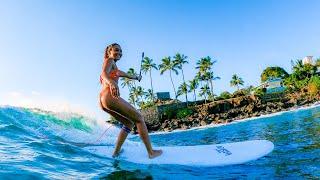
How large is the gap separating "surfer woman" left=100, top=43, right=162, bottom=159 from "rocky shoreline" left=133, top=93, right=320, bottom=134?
53.1m

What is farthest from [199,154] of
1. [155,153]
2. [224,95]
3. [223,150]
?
[224,95]

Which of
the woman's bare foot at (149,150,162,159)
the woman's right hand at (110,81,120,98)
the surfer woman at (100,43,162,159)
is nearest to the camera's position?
the woman's right hand at (110,81,120,98)

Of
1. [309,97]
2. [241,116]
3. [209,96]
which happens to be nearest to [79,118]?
[241,116]

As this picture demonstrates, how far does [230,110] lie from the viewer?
70062mm

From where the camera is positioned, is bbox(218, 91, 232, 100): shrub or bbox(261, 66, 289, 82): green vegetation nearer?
bbox(218, 91, 232, 100): shrub

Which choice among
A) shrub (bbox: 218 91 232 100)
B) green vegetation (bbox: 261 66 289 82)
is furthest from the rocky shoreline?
green vegetation (bbox: 261 66 289 82)

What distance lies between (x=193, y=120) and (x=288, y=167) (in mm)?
59544

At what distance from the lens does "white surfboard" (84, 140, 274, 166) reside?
615 centimetres

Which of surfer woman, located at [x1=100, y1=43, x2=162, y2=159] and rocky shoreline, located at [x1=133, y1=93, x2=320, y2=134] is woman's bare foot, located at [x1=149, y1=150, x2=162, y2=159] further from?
rocky shoreline, located at [x1=133, y1=93, x2=320, y2=134]

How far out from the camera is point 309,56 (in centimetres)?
10369

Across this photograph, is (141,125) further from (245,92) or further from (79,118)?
(245,92)

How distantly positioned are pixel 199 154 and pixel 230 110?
213ft

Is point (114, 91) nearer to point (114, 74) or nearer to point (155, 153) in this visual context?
point (114, 74)

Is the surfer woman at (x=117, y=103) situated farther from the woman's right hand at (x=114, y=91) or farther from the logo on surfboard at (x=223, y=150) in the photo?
the logo on surfboard at (x=223, y=150)
